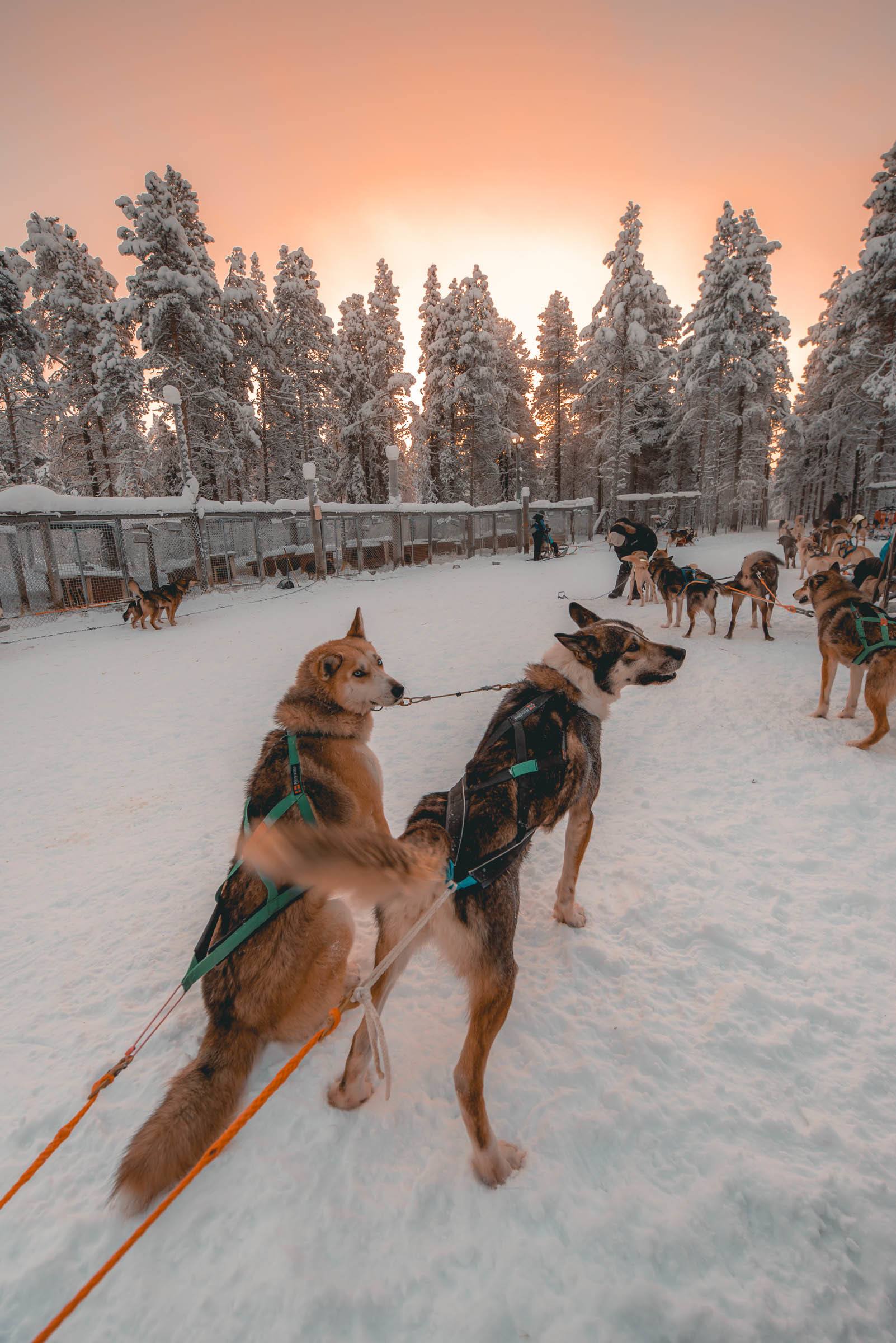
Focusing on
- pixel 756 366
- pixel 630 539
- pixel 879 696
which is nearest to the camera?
pixel 879 696

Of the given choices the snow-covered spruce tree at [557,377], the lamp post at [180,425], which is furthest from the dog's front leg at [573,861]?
the snow-covered spruce tree at [557,377]

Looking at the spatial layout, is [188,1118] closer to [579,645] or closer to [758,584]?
[579,645]

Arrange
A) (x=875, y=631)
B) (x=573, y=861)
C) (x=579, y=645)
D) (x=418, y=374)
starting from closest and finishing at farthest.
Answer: (x=573, y=861), (x=579, y=645), (x=875, y=631), (x=418, y=374)

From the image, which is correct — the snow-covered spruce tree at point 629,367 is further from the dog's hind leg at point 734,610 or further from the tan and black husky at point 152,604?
the tan and black husky at point 152,604

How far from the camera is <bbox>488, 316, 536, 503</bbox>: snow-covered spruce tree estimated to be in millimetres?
37062

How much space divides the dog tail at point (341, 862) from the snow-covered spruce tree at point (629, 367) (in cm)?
3368

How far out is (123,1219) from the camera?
5.42 ft

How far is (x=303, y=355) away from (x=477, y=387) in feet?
32.9

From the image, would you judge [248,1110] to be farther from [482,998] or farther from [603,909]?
[603,909]

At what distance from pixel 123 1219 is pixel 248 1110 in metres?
0.86

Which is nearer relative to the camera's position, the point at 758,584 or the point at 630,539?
the point at 758,584

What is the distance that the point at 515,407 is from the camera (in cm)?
3791

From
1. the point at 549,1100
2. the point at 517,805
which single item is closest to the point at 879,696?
the point at 517,805

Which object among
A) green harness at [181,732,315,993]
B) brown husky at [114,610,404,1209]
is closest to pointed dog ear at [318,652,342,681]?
brown husky at [114,610,404,1209]
